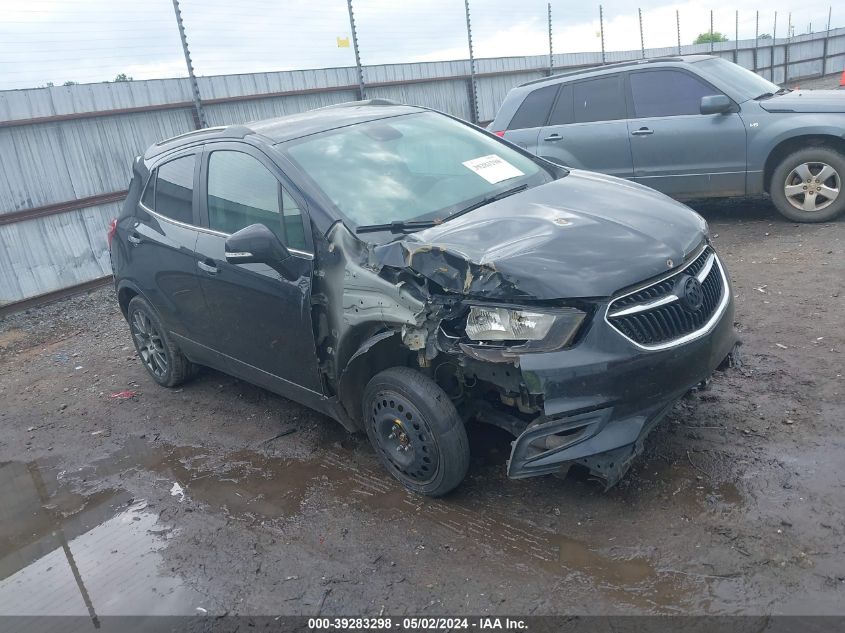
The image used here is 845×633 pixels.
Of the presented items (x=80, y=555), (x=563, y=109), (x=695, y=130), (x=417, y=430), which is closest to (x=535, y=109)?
(x=563, y=109)

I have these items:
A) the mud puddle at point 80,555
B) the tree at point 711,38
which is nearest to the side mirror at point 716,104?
the mud puddle at point 80,555

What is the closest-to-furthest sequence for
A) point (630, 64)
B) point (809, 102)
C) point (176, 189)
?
point (176, 189) < point (809, 102) < point (630, 64)

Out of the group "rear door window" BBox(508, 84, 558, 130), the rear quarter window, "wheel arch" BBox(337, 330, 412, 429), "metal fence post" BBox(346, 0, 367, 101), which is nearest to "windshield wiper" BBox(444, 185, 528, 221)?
"wheel arch" BBox(337, 330, 412, 429)

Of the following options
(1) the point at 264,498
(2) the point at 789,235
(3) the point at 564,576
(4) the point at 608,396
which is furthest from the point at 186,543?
(2) the point at 789,235

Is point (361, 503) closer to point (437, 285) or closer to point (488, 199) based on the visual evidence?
point (437, 285)

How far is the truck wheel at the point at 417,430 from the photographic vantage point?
10.6ft

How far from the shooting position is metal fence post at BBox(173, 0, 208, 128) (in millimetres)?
9273

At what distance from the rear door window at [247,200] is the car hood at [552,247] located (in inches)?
26.6

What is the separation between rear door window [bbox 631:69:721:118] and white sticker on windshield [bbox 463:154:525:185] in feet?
13.4

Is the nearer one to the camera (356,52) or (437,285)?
(437,285)

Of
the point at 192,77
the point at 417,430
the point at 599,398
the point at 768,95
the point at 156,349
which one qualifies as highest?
the point at 192,77

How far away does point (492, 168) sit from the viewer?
421cm

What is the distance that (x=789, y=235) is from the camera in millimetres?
6914

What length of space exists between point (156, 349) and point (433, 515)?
10.2 ft
